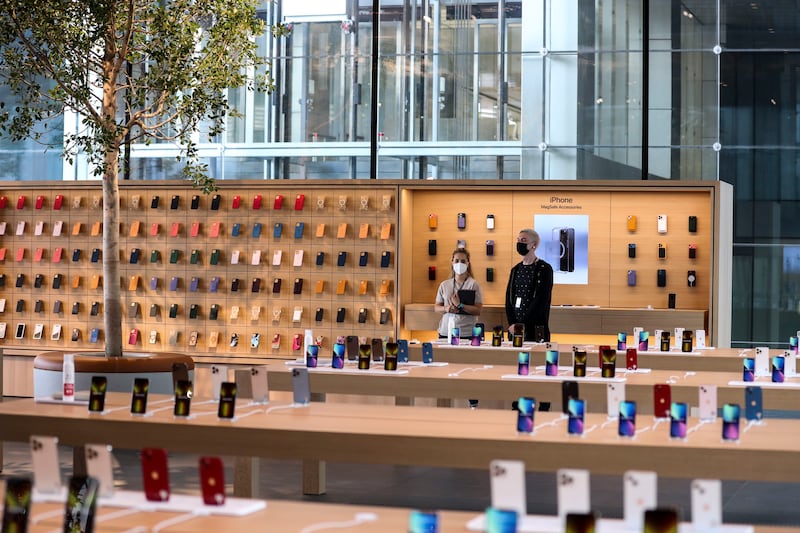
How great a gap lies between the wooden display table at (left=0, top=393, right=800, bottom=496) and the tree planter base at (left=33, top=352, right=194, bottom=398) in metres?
2.62

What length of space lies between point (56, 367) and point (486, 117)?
8699 millimetres

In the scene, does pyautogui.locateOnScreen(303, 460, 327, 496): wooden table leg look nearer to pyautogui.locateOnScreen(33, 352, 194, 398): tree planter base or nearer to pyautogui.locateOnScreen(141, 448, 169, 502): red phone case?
pyautogui.locateOnScreen(33, 352, 194, 398): tree planter base

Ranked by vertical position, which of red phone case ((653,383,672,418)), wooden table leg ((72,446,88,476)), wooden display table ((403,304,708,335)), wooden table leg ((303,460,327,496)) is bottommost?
wooden table leg ((303,460,327,496))

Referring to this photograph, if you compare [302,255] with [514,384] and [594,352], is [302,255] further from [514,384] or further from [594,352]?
[514,384]

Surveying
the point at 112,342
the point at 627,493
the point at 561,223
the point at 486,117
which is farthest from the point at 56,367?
the point at 486,117

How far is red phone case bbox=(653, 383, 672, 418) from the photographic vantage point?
5336mm

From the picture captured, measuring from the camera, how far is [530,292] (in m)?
9.71

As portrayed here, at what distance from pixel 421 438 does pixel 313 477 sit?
2538mm

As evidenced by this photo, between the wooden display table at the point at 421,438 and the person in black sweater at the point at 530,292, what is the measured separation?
3.91 m

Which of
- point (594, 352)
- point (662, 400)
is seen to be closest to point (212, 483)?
point (662, 400)

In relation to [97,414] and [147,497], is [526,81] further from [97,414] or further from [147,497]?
[147,497]

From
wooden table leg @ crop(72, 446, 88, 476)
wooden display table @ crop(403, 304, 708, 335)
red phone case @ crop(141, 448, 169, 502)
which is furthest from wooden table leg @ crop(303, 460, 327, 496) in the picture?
wooden display table @ crop(403, 304, 708, 335)

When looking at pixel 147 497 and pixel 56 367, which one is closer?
pixel 147 497

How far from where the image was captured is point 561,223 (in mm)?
11648
